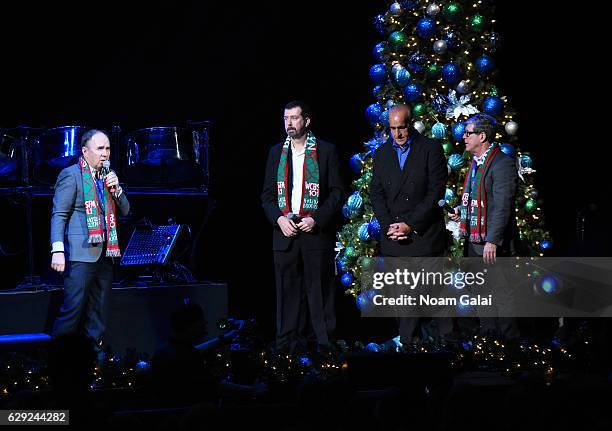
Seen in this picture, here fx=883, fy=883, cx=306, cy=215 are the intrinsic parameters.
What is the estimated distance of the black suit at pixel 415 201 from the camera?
602 centimetres

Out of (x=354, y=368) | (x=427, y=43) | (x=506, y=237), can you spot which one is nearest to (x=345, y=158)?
(x=427, y=43)

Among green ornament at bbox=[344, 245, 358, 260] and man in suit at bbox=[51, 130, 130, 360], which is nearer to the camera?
man in suit at bbox=[51, 130, 130, 360]

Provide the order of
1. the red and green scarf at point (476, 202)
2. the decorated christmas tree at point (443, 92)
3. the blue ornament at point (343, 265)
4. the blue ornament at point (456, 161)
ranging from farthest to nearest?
the blue ornament at point (343, 265) < the decorated christmas tree at point (443, 92) < the blue ornament at point (456, 161) < the red and green scarf at point (476, 202)

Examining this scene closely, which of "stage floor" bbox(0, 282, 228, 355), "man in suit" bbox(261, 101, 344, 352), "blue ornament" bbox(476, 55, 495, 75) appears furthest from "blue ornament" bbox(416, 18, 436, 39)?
"stage floor" bbox(0, 282, 228, 355)

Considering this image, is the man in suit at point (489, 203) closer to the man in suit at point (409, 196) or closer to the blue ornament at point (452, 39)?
the man in suit at point (409, 196)

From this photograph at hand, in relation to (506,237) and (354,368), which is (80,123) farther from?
(354,368)

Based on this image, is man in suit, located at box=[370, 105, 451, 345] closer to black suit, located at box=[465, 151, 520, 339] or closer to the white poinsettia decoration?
black suit, located at box=[465, 151, 520, 339]

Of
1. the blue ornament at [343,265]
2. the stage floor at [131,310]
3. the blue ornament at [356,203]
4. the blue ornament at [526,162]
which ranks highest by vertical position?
the blue ornament at [526,162]

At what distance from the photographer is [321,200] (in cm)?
618

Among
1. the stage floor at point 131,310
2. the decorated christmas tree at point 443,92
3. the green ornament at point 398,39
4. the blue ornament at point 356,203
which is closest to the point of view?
the stage floor at point 131,310

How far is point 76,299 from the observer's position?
6.03 metres

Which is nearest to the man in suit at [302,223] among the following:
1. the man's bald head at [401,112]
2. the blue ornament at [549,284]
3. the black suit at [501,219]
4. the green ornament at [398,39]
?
the man's bald head at [401,112]

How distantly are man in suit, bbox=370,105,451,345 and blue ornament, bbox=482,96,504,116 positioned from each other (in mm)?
1825

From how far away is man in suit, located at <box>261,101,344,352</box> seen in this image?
6055 millimetres
